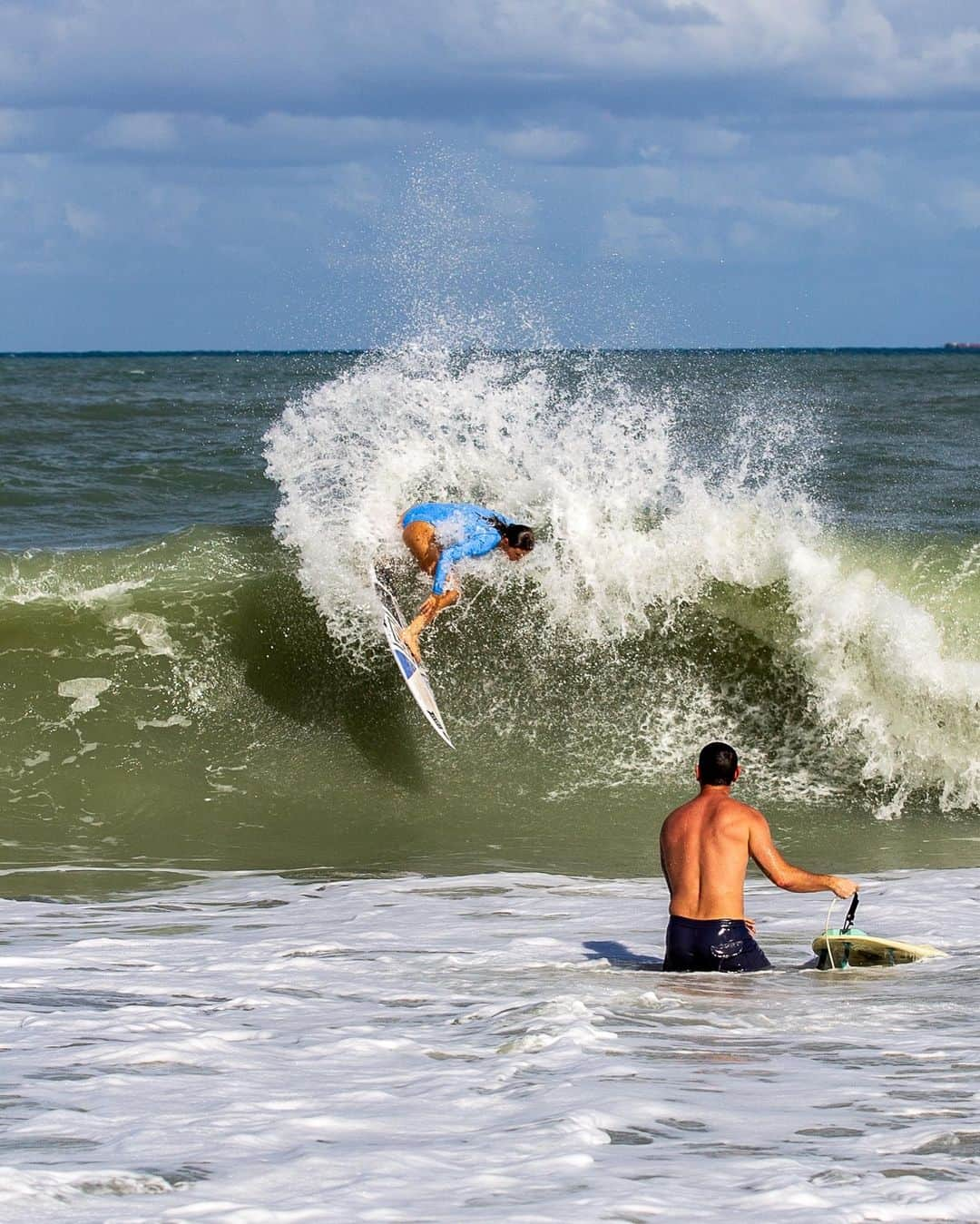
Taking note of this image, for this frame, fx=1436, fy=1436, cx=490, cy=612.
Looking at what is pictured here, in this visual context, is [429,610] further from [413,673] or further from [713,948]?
[713,948]

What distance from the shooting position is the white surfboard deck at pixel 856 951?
516cm

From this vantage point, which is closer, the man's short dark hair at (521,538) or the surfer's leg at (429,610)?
the man's short dark hair at (521,538)

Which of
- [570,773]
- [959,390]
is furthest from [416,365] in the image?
[959,390]

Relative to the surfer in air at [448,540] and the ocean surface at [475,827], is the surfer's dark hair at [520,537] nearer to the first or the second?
the surfer in air at [448,540]

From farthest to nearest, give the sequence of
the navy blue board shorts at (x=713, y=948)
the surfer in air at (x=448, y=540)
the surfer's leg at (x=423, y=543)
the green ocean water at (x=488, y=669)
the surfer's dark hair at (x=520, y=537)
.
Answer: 1. the surfer's leg at (x=423, y=543)
2. the surfer in air at (x=448, y=540)
3. the surfer's dark hair at (x=520, y=537)
4. the green ocean water at (x=488, y=669)
5. the navy blue board shorts at (x=713, y=948)

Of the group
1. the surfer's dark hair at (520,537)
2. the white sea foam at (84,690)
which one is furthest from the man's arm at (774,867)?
the white sea foam at (84,690)

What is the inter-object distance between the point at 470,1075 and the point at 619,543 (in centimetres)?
770

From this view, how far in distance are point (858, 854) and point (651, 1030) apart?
4.20 m

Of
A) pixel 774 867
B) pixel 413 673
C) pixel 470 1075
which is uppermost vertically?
pixel 413 673

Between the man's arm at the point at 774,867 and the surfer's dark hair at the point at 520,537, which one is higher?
the surfer's dark hair at the point at 520,537

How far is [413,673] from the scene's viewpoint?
959 centimetres

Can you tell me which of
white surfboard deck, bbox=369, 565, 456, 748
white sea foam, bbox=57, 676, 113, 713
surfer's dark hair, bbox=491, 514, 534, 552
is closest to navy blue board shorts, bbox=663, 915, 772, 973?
surfer's dark hair, bbox=491, 514, 534, 552

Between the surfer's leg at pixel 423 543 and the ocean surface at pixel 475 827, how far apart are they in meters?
1.06

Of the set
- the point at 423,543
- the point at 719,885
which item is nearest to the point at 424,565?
the point at 423,543
